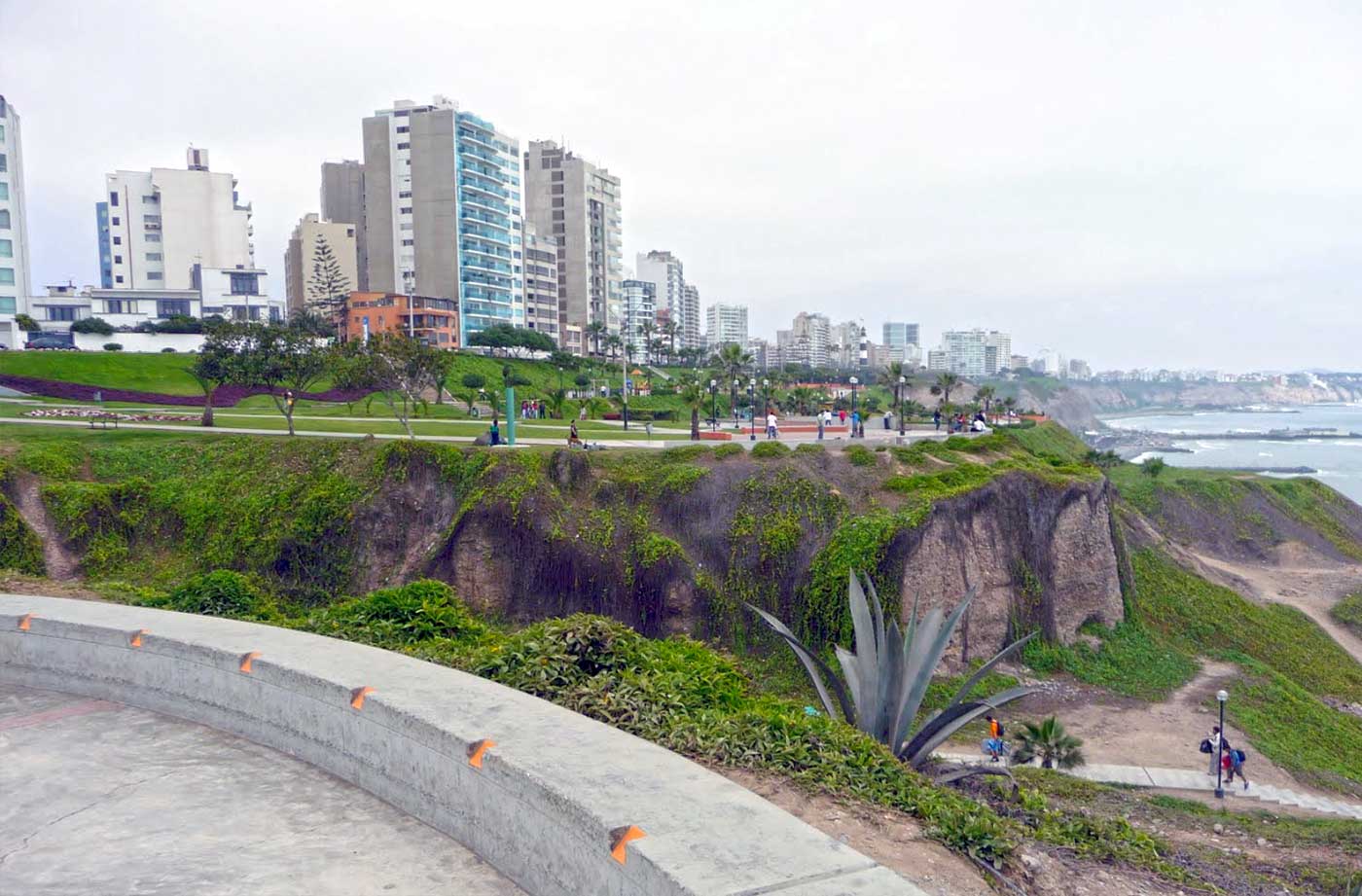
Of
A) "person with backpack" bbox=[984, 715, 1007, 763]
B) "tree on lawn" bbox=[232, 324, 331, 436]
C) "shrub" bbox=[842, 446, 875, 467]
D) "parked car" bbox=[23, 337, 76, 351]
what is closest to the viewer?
"person with backpack" bbox=[984, 715, 1007, 763]

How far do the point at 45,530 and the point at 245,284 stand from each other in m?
73.2

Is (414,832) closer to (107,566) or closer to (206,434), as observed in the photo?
(107,566)

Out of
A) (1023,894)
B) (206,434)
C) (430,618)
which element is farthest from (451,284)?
(1023,894)

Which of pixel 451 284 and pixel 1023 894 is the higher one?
pixel 451 284

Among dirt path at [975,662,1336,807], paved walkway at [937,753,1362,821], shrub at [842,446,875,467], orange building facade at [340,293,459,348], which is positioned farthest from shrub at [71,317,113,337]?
paved walkway at [937,753,1362,821]

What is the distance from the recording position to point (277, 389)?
49094 mm

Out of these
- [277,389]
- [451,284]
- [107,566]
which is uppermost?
[451,284]

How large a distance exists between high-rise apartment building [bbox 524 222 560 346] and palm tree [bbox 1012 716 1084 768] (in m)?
80.0

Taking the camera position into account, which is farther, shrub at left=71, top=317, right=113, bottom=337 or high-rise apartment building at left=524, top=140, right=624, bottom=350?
high-rise apartment building at left=524, top=140, right=624, bottom=350

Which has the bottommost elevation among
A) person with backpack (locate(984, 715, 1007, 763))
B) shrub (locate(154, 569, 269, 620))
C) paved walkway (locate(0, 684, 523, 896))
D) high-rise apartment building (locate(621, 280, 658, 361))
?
person with backpack (locate(984, 715, 1007, 763))

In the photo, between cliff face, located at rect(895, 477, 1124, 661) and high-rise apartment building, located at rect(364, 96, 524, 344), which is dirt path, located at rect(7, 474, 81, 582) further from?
high-rise apartment building, located at rect(364, 96, 524, 344)

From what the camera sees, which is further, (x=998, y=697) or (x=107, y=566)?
(x=107, y=566)

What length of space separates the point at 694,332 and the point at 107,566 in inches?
6707

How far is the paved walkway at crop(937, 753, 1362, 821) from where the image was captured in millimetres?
19828
